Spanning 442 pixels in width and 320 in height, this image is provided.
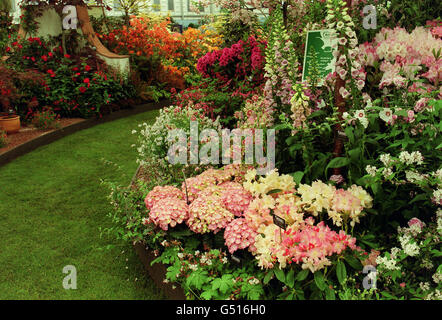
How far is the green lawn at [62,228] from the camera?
122 inches

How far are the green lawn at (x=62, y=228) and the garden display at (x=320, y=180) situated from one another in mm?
369

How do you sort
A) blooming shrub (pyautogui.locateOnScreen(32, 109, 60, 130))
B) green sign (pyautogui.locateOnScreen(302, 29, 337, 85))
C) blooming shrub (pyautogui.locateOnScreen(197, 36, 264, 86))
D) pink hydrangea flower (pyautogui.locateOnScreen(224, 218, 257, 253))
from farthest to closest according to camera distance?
blooming shrub (pyautogui.locateOnScreen(32, 109, 60, 130)), blooming shrub (pyautogui.locateOnScreen(197, 36, 264, 86)), green sign (pyautogui.locateOnScreen(302, 29, 337, 85)), pink hydrangea flower (pyautogui.locateOnScreen(224, 218, 257, 253))

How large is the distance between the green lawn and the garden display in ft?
1.21

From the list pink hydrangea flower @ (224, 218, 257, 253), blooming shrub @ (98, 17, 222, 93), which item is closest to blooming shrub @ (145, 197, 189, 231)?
pink hydrangea flower @ (224, 218, 257, 253)

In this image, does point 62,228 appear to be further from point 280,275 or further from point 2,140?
point 2,140

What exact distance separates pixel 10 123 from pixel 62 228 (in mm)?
3634

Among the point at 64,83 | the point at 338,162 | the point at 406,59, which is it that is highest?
the point at 406,59

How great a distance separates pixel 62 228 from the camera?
400 cm

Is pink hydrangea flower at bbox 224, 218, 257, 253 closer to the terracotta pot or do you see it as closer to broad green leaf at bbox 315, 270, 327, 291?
broad green leaf at bbox 315, 270, 327, 291

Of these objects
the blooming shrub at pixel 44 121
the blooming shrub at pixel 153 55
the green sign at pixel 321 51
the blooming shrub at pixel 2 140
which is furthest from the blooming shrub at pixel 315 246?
the blooming shrub at pixel 153 55

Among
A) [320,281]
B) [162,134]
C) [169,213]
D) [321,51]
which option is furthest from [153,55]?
[320,281]

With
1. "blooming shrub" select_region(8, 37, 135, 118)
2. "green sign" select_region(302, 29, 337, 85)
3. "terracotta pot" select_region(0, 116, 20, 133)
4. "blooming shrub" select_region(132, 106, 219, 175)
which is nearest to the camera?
"green sign" select_region(302, 29, 337, 85)

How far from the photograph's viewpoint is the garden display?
2.32 metres
